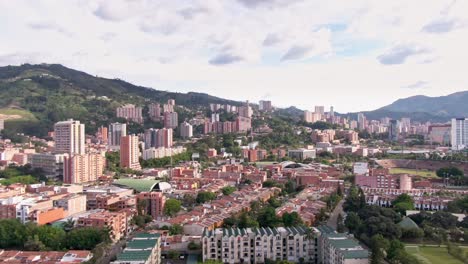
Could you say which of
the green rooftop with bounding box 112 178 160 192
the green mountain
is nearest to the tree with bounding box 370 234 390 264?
the green rooftop with bounding box 112 178 160 192

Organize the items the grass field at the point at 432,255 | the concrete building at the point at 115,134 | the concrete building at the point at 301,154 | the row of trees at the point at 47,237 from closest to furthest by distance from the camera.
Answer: the grass field at the point at 432,255 → the row of trees at the point at 47,237 → the concrete building at the point at 301,154 → the concrete building at the point at 115,134

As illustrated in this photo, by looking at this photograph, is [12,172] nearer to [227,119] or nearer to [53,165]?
[53,165]

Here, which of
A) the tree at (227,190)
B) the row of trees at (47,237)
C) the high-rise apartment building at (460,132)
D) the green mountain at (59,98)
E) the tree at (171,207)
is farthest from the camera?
the high-rise apartment building at (460,132)

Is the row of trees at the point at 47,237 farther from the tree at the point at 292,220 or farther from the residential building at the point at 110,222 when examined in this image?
the tree at the point at 292,220

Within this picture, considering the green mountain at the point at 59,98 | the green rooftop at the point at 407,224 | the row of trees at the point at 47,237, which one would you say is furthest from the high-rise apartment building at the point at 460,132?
the row of trees at the point at 47,237

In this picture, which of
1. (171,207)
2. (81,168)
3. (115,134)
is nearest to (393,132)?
(115,134)

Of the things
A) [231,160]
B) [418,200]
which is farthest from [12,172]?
[418,200]
